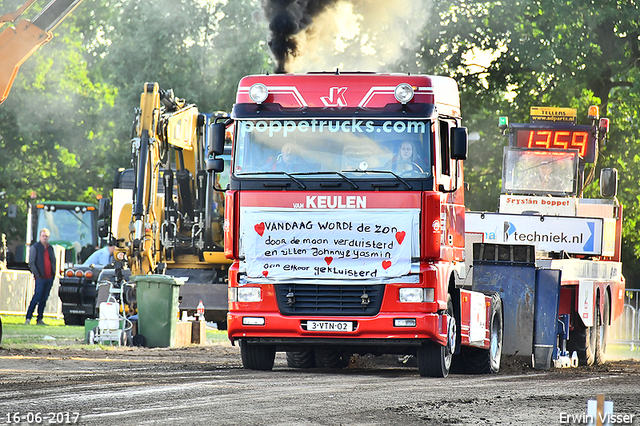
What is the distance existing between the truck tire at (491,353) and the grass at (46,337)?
6.14 metres

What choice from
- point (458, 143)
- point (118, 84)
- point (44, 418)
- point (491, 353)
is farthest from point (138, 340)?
point (118, 84)

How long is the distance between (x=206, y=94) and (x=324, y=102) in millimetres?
36221

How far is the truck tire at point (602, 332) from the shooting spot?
68.5 feet

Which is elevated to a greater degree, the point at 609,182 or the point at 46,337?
the point at 609,182

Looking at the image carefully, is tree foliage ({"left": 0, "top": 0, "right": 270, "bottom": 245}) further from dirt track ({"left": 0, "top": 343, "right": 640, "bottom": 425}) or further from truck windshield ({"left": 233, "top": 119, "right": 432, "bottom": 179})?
truck windshield ({"left": 233, "top": 119, "right": 432, "bottom": 179})

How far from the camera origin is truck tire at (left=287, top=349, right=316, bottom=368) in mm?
16797

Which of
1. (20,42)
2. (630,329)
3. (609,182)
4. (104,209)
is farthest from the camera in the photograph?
(630,329)

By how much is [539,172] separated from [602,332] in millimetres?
5686

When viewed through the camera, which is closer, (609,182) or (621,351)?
(609,182)

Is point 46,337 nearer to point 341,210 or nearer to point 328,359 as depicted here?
point 328,359

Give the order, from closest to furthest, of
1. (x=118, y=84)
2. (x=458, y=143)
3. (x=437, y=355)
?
(x=458, y=143)
(x=437, y=355)
(x=118, y=84)

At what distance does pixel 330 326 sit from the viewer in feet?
45.3

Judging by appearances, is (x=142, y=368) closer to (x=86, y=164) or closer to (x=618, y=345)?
(x=618, y=345)

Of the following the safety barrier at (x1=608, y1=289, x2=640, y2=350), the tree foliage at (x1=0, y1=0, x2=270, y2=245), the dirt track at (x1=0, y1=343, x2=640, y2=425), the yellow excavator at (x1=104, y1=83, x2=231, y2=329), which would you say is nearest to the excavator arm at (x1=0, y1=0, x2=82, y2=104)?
the yellow excavator at (x1=104, y1=83, x2=231, y2=329)
